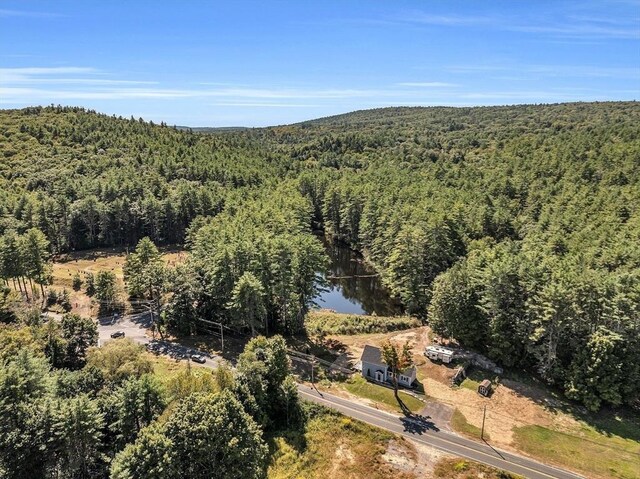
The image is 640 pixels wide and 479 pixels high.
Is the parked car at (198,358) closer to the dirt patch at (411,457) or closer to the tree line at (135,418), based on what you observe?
the tree line at (135,418)

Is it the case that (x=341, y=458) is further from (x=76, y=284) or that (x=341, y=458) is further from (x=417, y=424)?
(x=76, y=284)

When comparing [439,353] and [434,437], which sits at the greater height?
[439,353]

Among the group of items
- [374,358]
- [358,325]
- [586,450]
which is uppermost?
[374,358]

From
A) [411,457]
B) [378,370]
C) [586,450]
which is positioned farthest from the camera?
[378,370]

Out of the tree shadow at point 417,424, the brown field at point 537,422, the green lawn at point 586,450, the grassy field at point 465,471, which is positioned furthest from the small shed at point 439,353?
the grassy field at point 465,471

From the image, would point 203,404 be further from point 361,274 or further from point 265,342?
point 361,274

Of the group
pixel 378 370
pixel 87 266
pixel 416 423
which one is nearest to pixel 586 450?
pixel 416 423
